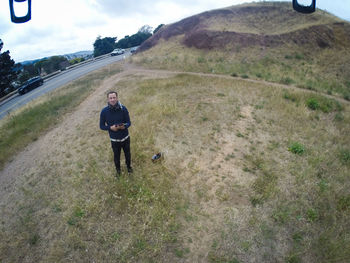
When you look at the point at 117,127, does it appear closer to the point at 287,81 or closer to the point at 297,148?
the point at 297,148

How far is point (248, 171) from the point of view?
20.5ft

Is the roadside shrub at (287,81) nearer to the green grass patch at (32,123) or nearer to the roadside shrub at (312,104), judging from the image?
the roadside shrub at (312,104)

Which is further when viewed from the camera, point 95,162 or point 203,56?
point 203,56

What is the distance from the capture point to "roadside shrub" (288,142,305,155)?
7.27 m

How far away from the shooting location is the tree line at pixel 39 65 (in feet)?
110

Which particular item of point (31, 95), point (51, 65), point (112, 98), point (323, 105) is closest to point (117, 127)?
point (112, 98)

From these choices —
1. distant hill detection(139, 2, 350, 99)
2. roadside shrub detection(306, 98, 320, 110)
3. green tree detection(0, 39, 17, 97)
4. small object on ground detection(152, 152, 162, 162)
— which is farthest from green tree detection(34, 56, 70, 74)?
roadside shrub detection(306, 98, 320, 110)

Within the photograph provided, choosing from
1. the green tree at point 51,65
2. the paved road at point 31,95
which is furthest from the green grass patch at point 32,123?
the green tree at point 51,65

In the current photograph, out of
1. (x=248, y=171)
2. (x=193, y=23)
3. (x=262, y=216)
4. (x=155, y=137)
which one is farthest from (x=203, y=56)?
(x=262, y=216)

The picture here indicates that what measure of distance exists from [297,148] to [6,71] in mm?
44348

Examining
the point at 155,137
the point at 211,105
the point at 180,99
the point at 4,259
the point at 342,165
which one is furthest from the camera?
the point at 180,99

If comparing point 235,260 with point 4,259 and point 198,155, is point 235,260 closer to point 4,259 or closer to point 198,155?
point 198,155

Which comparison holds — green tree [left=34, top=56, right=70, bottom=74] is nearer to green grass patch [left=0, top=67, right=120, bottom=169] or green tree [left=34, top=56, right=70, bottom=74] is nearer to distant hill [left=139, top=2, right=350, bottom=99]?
distant hill [left=139, top=2, right=350, bottom=99]

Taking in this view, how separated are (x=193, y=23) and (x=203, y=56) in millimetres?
11238
